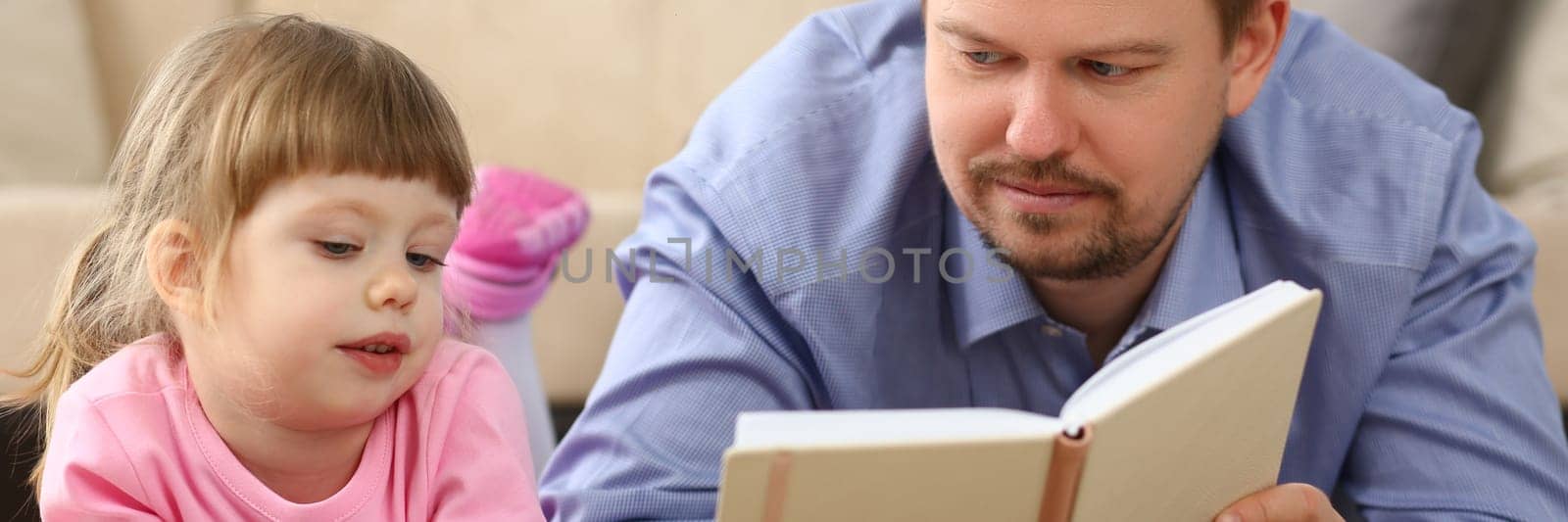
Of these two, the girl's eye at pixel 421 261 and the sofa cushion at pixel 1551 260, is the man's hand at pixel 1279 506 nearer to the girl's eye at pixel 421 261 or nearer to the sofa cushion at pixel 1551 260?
the girl's eye at pixel 421 261

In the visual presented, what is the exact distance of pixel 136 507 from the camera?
2.90 ft

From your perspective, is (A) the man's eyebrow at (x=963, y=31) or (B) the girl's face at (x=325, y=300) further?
(A) the man's eyebrow at (x=963, y=31)

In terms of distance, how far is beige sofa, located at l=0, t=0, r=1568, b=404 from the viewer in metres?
1.81

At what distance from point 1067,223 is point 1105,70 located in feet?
0.41

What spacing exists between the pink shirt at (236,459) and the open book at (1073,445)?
Answer: 0.29 metres

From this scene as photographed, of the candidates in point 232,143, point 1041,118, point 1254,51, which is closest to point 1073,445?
point 1041,118

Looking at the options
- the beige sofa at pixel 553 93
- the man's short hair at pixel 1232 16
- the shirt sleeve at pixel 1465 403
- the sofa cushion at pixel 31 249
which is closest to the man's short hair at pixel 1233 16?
the man's short hair at pixel 1232 16

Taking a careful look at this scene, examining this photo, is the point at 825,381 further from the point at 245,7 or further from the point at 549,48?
the point at 245,7

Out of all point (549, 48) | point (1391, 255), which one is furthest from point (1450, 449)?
point (549, 48)

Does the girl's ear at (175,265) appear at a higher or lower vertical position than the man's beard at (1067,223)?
higher

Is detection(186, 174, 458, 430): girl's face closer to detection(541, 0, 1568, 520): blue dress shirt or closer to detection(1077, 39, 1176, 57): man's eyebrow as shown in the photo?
detection(541, 0, 1568, 520): blue dress shirt

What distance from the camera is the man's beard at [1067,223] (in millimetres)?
1124

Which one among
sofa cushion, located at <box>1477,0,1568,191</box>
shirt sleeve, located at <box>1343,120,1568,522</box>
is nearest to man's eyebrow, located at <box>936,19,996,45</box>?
shirt sleeve, located at <box>1343,120,1568,522</box>

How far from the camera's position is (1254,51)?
1231 mm
